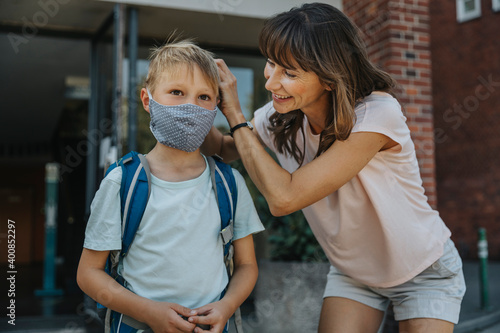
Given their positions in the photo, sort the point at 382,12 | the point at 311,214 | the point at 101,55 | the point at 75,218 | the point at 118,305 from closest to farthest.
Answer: the point at 118,305, the point at 311,214, the point at 382,12, the point at 101,55, the point at 75,218

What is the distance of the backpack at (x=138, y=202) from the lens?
1.59 meters

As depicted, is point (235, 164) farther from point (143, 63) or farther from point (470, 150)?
point (470, 150)

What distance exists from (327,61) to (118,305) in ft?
3.40

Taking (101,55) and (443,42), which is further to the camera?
(443,42)

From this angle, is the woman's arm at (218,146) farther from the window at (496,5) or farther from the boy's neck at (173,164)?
the window at (496,5)

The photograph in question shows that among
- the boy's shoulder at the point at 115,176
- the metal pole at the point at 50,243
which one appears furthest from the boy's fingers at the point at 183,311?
the metal pole at the point at 50,243

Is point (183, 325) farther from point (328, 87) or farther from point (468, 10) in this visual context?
point (468, 10)

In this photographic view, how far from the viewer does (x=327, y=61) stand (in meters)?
1.72

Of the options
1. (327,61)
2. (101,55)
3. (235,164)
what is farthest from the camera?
(101,55)

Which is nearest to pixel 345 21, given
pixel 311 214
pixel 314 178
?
pixel 314 178

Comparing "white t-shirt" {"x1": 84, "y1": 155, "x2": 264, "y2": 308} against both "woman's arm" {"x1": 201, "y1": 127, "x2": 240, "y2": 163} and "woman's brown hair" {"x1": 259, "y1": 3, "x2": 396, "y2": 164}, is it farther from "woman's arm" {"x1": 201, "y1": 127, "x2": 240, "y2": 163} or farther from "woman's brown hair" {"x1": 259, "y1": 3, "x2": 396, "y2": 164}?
"woman's brown hair" {"x1": 259, "y1": 3, "x2": 396, "y2": 164}

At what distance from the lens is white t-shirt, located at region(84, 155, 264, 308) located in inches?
61.9

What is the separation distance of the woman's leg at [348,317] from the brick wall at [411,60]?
271 cm

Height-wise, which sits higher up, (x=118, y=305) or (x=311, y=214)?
(x=311, y=214)
